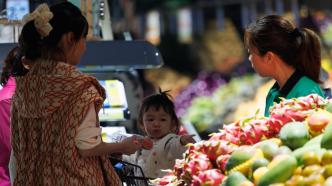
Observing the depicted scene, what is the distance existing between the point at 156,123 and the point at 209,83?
4.10 metres

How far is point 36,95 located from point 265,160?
109 cm

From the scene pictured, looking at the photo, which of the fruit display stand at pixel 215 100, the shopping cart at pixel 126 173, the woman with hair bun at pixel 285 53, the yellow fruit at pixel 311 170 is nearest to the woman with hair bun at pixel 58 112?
the shopping cart at pixel 126 173

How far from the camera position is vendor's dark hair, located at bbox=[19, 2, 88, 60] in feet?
11.1

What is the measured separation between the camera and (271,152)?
267 cm

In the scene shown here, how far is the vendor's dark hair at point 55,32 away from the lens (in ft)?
11.1

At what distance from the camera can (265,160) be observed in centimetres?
265

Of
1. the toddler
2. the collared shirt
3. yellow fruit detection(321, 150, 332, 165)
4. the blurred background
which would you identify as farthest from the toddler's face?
the blurred background

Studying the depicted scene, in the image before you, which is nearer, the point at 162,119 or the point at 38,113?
the point at 38,113

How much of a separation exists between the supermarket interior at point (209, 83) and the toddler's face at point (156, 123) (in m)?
0.19

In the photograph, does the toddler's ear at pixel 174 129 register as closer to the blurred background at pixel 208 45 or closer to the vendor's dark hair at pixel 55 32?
the vendor's dark hair at pixel 55 32

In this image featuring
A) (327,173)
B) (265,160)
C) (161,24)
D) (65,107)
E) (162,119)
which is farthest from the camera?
(161,24)

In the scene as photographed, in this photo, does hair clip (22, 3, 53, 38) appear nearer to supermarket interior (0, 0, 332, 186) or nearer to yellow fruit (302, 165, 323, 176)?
supermarket interior (0, 0, 332, 186)

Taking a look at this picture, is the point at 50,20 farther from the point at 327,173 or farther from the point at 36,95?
the point at 327,173

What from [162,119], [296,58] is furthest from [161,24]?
[296,58]
